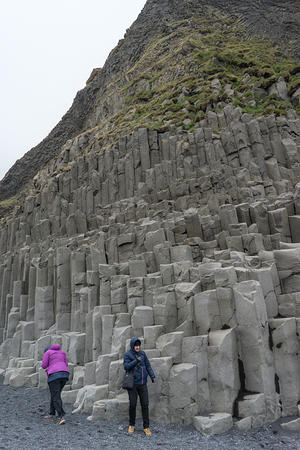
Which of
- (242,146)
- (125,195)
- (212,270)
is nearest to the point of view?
(212,270)

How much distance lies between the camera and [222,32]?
50.8 m

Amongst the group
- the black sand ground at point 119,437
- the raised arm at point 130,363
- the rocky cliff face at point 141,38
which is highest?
the rocky cliff face at point 141,38

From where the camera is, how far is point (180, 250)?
46.3 ft

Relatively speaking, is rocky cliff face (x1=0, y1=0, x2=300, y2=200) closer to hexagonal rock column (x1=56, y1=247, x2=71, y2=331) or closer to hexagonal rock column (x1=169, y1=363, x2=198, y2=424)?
hexagonal rock column (x1=56, y1=247, x2=71, y2=331)

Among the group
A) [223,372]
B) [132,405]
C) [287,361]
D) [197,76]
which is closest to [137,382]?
[132,405]

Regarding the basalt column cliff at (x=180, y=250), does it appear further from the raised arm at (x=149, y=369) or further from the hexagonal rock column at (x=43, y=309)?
the raised arm at (x=149, y=369)

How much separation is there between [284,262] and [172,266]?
11.8 feet

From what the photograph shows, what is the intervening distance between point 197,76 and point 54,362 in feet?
103

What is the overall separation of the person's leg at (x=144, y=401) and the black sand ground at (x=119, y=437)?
12.1 inches

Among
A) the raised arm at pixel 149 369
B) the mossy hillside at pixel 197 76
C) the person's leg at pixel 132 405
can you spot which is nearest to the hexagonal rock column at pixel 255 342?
the raised arm at pixel 149 369

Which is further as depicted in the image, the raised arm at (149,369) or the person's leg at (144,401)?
the raised arm at (149,369)

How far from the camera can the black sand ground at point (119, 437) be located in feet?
25.1

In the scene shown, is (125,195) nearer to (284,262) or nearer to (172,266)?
(172,266)

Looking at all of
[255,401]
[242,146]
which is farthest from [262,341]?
[242,146]
